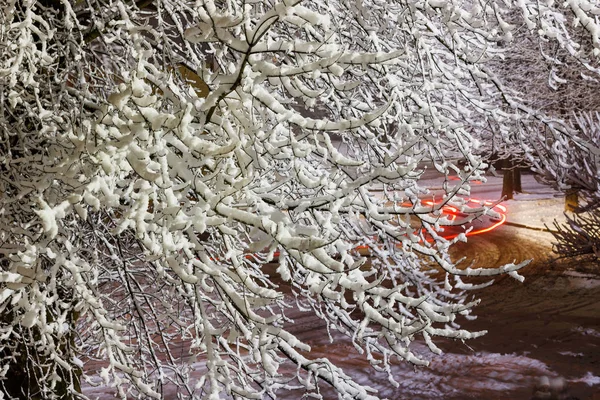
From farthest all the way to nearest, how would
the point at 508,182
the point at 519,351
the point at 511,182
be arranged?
the point at 511,182 < the point at 508,182 < the point at 519,351

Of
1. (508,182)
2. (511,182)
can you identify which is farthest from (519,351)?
(511,182)

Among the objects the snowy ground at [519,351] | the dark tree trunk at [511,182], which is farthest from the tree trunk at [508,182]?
the snowy ground at [519,351]

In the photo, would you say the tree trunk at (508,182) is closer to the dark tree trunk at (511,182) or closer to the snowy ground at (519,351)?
the dark tree trunk at (511,182)

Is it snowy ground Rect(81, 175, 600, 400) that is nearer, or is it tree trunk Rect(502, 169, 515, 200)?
snowy ground Rect(81, 175, 600, 400)

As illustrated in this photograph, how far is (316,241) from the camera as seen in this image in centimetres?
237

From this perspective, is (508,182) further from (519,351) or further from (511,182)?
(519,351)

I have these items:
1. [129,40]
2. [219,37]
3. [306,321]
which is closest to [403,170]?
[219,37]

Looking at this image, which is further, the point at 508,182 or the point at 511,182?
the point at 511,182

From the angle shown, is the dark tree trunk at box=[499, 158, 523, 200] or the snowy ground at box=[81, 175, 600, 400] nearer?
the snowy ground at box=[81, 175, 600, 400]

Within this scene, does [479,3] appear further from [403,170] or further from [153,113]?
[153,113]

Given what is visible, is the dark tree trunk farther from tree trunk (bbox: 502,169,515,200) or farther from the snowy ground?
the snowy ground

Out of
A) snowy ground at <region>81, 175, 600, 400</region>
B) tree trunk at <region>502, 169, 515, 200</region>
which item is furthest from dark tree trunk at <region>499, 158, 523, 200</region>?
snowy ground at <region>81, 175, 600, 400</region>

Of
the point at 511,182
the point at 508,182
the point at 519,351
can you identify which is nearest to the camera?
the point at 519,351

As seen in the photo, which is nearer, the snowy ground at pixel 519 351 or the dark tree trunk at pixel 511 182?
the snowy ground at pixel 519 351
